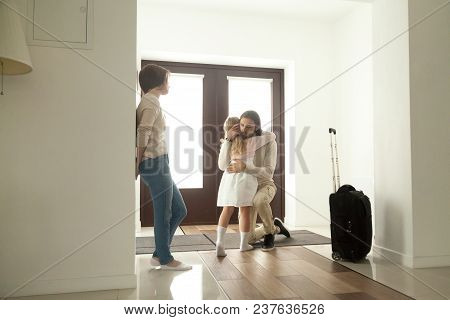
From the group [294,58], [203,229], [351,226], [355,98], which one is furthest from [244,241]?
[294,58]

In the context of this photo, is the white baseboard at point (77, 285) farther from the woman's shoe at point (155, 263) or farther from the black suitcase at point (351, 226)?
the black suitcase at point (351, 226)

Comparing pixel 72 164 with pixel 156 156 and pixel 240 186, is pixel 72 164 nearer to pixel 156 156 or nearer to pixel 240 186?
pixel 156 156

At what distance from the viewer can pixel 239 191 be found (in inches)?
104

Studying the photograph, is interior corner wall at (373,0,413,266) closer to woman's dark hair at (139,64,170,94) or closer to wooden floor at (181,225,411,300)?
wooden floor at (181,225,411,300)

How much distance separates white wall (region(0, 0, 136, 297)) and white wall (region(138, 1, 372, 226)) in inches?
82.4

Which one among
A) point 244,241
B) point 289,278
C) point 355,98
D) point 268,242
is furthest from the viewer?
point 355,98

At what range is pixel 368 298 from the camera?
170cm

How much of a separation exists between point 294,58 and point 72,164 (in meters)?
3.04

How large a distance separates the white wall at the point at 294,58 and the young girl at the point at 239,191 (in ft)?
4.84

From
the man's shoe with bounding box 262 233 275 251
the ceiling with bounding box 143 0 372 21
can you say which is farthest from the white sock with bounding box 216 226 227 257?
the ceiling with bounding box 143 0 372 21

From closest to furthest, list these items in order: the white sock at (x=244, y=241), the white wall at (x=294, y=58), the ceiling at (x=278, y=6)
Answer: the white sock at (x=244, y=241) → the ceiling at (x=278, y=6) → the white wall at (x=294, y=58)

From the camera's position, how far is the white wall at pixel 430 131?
2283mm

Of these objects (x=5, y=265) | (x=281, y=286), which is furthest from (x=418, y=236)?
(x=5, y=265)

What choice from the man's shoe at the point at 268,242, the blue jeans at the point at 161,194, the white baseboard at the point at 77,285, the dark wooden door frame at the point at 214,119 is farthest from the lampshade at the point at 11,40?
the dark wooden door frame at the point at 214,119
